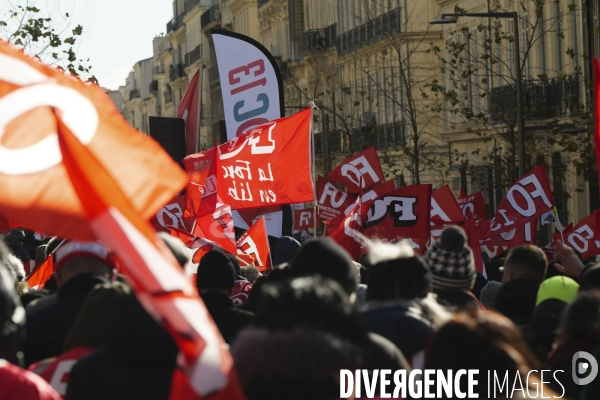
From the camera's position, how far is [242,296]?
9.18 m

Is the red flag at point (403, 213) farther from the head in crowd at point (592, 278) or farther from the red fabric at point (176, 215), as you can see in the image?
the head in crowd at point (592, 278)

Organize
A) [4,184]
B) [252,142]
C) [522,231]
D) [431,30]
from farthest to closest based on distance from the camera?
[431,30], [522,231], [252,142], [4,184]

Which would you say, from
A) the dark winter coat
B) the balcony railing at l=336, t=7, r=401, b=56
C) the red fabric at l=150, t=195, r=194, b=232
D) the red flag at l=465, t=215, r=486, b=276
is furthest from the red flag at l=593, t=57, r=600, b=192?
the balcony railing at l=336, t=7, r=401, b=56

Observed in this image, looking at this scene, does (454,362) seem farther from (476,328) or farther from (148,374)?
(148,374)

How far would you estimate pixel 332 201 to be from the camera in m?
16.5

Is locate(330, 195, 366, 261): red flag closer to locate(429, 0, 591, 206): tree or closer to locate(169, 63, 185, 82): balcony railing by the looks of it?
locate(429, 0, 591, 206): tree

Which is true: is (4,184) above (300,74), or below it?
below

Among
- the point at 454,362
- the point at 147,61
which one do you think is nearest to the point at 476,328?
the point at 454,362

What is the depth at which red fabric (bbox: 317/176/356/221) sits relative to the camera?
16.5 m

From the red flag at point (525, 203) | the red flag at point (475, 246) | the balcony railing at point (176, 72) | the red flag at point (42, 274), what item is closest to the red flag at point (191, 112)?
the red flag at point (525, 203)

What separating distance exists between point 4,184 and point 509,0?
1114 inches

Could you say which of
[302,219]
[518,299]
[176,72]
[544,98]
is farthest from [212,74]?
[518,299]

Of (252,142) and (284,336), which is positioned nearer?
(284,336)

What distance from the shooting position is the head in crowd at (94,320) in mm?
4672
